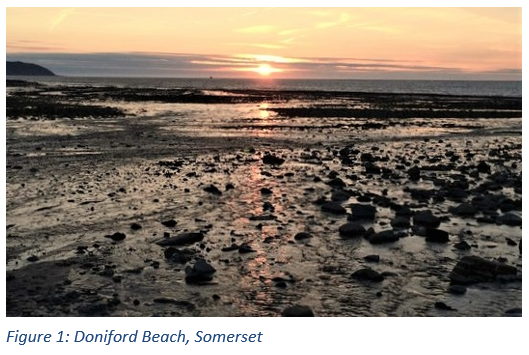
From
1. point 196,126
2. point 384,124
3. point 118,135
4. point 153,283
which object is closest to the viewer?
point 153,283

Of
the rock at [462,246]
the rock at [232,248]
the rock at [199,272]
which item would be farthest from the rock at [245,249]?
the rock at [462,246]

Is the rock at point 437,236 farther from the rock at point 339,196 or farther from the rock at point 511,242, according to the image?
the rock at point 339,196

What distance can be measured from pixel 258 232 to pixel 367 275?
11.3 ft

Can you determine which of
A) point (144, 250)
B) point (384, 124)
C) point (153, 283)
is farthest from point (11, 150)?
point (384, 124)

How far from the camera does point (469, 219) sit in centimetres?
1420

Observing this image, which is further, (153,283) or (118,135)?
(118,135)

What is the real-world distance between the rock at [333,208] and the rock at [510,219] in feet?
12.3

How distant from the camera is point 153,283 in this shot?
9.83 m

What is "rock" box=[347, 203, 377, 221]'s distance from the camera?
14.1 meters

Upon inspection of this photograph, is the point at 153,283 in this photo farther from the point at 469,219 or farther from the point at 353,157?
the point at 353,157

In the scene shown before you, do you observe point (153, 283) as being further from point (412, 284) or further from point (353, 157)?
point (353, 157)

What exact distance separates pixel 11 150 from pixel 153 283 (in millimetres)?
18295
